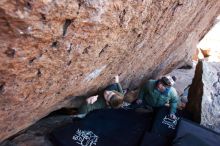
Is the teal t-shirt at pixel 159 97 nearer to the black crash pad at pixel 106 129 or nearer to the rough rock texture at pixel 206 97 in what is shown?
the black crash pad at pixel 106 129

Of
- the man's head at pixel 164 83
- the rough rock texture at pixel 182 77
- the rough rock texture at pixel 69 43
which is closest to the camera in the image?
the rough rock texture at pixel 69 43

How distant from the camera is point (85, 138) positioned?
580 cm

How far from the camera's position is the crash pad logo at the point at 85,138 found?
5.72 meters

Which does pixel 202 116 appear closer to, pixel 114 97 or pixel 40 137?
pixel 114 97

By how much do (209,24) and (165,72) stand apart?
2039 millimetres

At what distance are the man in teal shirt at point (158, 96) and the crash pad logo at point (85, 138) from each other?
1.74 metres

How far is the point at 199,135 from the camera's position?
609 centimetres

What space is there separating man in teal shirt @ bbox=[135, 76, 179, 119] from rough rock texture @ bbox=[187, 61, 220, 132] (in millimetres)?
593

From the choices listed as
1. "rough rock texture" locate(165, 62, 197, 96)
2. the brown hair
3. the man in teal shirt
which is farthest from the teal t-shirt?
"rough rock texture" locate(165, 62, 197, 96)

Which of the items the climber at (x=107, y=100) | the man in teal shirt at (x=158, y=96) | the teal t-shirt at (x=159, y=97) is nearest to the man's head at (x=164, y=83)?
the man in teal shirt at (x=158, y=96)

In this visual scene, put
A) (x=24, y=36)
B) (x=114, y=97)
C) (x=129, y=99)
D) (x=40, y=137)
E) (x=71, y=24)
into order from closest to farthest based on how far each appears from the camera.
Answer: (x=24, y=36) < (x=71, y=24) < (x=40, y=137) < (x=114, y=97) < (x=129, y=99)

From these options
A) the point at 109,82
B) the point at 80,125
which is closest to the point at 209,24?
the point at 109,82

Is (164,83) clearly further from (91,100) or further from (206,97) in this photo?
(91,100)

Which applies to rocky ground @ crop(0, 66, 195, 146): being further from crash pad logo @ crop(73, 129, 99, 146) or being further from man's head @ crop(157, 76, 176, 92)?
man's head @ crop(157, 76, 176, 92)
